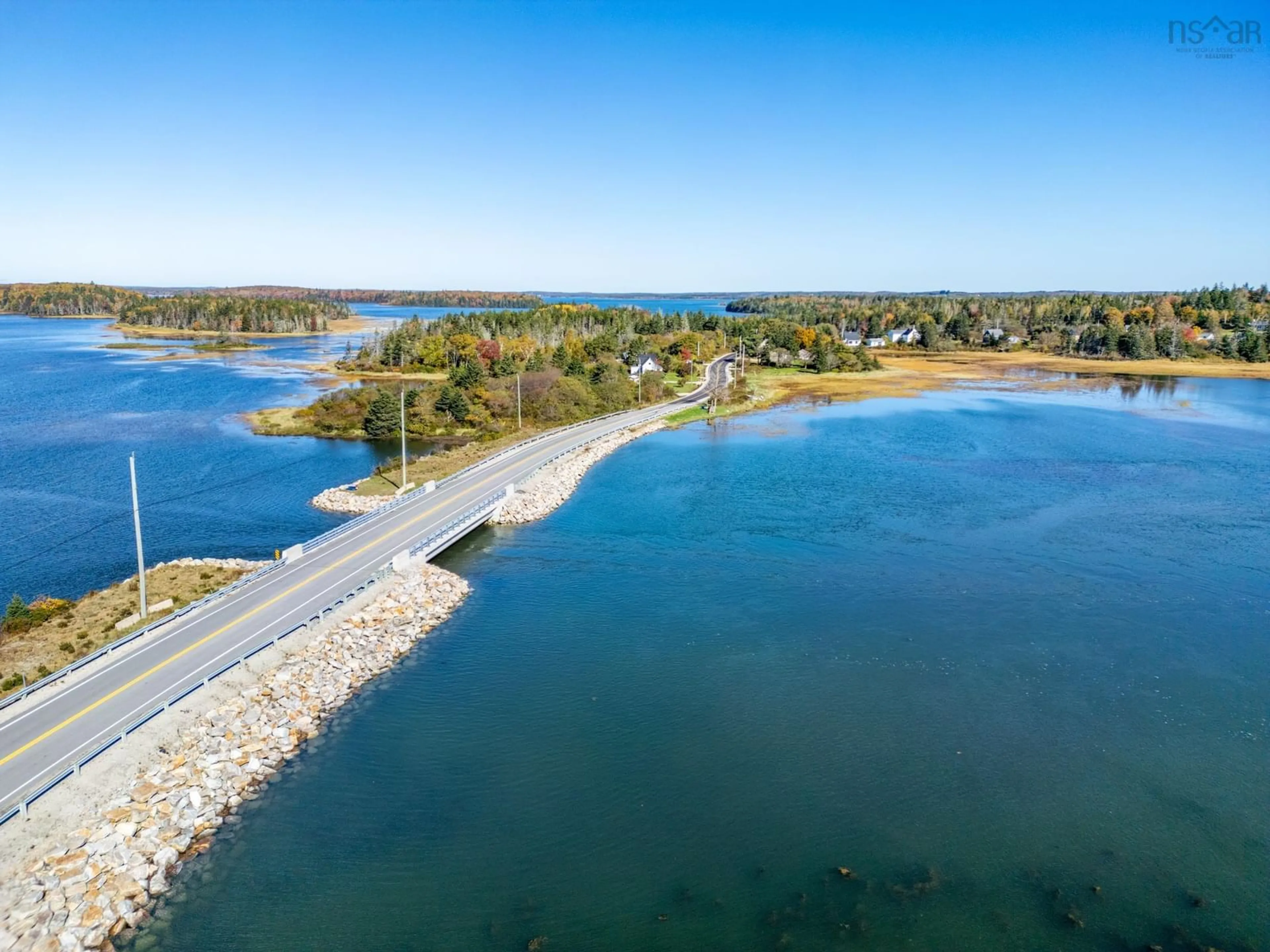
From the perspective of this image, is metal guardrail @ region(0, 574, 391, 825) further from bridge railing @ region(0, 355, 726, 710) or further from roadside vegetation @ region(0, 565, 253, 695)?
roadside vegetation @ region(0, 565, 253, 695)

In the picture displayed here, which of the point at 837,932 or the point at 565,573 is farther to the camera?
the point at 565,573

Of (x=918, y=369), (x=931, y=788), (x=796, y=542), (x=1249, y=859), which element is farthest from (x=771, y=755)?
(x=918, y=369)

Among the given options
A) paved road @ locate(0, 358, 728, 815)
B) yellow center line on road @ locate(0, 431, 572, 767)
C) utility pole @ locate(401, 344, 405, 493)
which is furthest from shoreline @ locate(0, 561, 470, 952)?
utility pole @ locate(401, 344, 405, 493)

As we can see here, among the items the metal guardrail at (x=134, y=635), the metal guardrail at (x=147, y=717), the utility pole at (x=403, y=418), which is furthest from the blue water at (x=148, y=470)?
the metal guardrail at (x=147, y=717)

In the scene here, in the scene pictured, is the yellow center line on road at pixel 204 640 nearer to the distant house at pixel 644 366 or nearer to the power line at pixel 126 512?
the power line at pixel 126 512

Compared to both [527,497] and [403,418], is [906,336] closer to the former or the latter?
[527,497]

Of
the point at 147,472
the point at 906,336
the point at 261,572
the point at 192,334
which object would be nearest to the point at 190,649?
the point at 261,572

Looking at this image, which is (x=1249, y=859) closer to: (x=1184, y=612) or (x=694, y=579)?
(x=1184, y=612)
